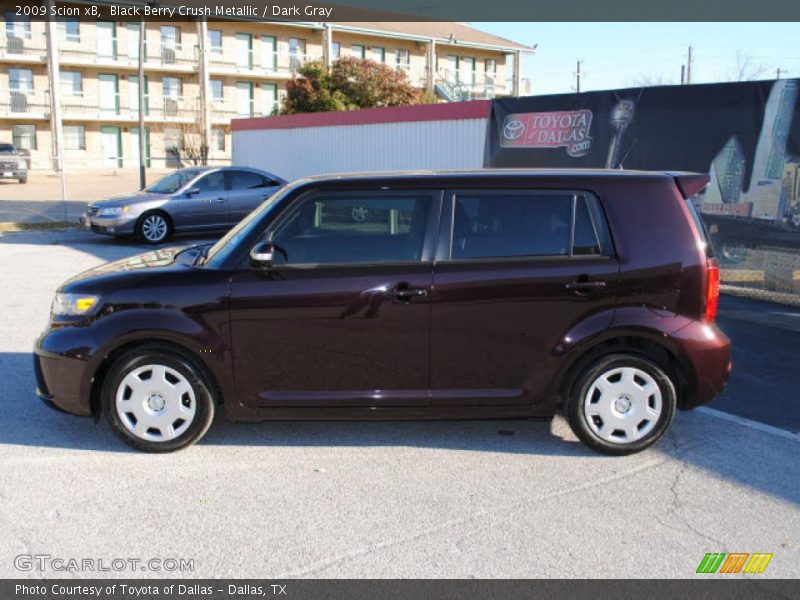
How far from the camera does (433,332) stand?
4730 millimetres

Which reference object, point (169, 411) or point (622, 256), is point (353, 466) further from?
point (622, 256)

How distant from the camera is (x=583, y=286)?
4.73 metres

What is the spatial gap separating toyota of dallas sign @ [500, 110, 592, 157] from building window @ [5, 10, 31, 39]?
133 feet

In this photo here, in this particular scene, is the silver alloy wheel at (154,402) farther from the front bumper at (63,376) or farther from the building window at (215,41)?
the building window at (215,41)

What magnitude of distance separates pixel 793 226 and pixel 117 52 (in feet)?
149

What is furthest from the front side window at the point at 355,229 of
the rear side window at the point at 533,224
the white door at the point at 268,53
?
the white door at the point at 268,53

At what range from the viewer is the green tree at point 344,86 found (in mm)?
29734

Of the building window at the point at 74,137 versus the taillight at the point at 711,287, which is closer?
the taillight at the point at 711,287

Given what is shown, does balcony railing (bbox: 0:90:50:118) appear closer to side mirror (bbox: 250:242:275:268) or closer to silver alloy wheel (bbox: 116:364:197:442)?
silver alloy wheel (bbox: 116:364:197:442)

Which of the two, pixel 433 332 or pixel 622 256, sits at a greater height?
pixel 622 256

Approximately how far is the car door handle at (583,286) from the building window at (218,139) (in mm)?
48537

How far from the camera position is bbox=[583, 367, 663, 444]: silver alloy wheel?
190 inches

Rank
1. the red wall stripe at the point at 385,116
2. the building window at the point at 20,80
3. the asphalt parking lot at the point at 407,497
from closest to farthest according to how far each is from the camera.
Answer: the asphalt parking lot at the point at 407,497, the red wall stripe at the point at 385,116, the building window at the point at 20,80
